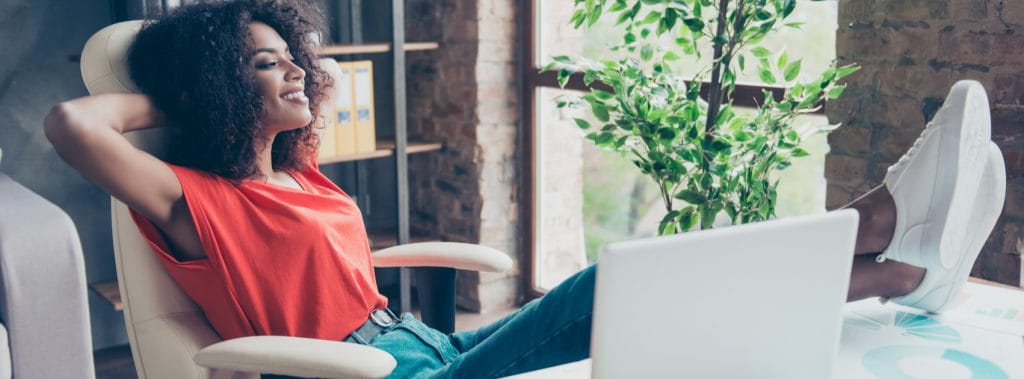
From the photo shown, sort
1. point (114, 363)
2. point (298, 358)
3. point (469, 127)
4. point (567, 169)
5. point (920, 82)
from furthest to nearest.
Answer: point (567, 169)
point (469, 127)
point (114, 363)
point (920, 82)
point (298, 358)

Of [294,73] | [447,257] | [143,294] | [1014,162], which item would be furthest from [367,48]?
[1014,162]

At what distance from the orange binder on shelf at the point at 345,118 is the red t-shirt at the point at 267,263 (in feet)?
3.88

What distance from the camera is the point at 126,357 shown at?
2.98m

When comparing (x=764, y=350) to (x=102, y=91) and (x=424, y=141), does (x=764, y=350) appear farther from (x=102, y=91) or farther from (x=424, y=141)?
(x=424, y=141)

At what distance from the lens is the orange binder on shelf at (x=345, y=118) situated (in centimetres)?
293

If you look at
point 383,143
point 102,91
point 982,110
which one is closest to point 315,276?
point 102,91

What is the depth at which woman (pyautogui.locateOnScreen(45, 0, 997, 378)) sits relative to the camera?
1.51 m

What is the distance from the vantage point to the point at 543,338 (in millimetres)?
1463

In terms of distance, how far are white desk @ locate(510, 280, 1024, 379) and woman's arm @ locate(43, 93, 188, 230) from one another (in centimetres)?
68

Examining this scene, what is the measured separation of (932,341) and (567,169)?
206cm

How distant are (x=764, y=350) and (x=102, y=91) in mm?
1153

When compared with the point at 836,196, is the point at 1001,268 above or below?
below

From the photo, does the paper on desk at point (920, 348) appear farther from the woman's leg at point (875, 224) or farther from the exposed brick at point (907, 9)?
the exposed brick at point (907, 9)

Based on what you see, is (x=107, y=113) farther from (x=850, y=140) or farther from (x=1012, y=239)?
(x=1012, y=239)
